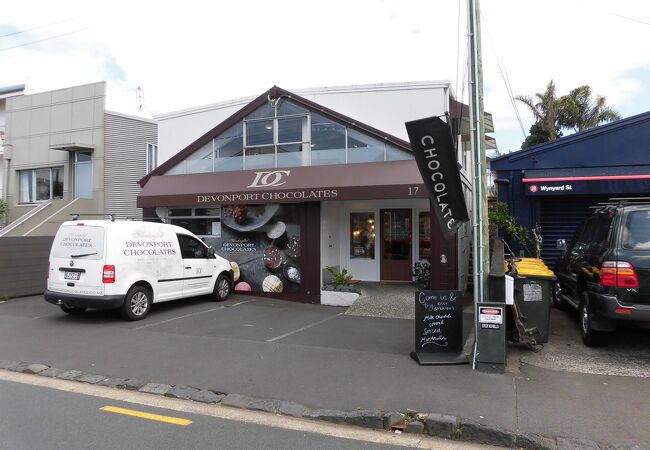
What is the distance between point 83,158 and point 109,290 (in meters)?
11.7

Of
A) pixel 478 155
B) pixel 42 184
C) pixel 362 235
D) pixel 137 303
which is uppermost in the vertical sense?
pixel 42 184

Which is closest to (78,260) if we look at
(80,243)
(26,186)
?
(80,243)

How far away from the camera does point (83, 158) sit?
19.1 meters

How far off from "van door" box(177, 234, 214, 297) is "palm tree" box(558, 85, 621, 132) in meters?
23.7

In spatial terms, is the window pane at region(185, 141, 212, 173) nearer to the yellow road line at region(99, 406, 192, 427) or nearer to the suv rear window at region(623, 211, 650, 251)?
the yellow road line at region(99, 406, 192, 427)

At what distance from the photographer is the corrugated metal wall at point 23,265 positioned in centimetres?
1320

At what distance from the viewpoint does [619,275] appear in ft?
20.4

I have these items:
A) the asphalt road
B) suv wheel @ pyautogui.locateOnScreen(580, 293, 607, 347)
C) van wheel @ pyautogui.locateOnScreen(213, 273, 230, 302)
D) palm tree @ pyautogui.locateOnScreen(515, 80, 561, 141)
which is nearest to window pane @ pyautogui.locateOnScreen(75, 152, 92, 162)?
van wheel @ pyautogui.locateOnScreen(213, 273, 230, 302)

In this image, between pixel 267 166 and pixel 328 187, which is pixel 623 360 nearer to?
pixel 328 187

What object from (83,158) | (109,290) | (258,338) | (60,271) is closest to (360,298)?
(258,338)

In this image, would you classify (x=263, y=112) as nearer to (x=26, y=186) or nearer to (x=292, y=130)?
(x=292, y=130)

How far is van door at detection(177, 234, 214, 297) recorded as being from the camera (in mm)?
11234

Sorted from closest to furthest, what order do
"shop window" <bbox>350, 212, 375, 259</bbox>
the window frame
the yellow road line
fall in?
the yellow road line
"shop window" <bbox>350, 212, 375, 259</bbox>
the window frame

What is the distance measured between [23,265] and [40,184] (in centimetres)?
793
